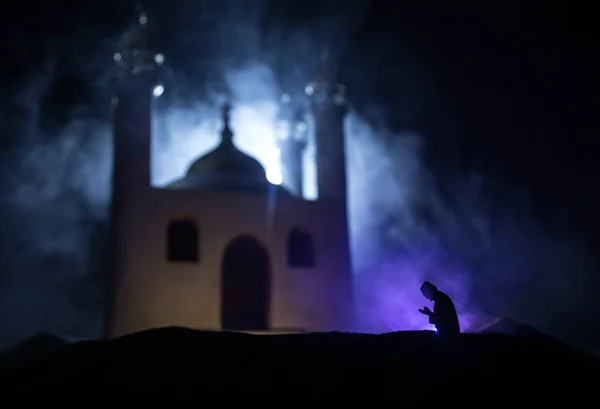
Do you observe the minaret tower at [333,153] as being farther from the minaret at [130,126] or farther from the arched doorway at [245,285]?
the minaret at [130,126]

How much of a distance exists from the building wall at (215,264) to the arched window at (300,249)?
0.20m

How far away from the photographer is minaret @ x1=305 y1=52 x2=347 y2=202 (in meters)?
22.5

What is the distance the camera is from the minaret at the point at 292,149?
2525 centimetres

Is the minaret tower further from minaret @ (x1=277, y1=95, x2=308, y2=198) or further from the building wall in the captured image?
minaret @ (x1=277, y1=95, x2=308, y2=198)

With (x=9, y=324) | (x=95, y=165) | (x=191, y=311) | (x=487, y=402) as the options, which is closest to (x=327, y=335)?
(x=487, y=402)

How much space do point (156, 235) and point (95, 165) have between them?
791 centimetres

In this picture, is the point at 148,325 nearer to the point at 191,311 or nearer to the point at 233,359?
the point at 191,311

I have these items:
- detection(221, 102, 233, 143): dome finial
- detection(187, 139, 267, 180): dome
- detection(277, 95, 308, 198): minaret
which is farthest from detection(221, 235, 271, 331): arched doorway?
detection(277, 95, 308, 198): minaret

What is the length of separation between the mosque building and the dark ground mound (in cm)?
860

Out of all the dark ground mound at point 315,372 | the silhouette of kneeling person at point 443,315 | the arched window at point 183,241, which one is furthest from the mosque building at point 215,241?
the silhouette of kneeling person at point 443,315

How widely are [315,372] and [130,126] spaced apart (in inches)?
524

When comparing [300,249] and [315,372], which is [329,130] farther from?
[315,372]

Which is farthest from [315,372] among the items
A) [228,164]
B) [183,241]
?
[228,164]

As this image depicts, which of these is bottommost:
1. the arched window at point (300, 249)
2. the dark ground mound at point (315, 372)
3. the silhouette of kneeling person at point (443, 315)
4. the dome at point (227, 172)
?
the dark ground mound at point (315, 372)
